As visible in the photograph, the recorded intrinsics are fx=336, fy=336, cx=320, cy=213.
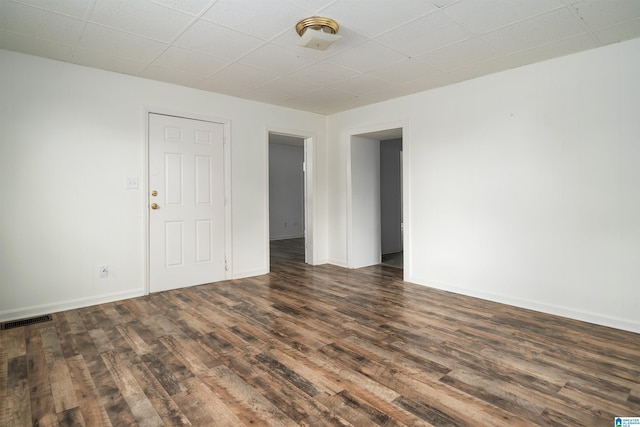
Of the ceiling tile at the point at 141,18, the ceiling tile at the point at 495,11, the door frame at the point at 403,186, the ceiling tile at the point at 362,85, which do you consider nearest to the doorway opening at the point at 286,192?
the door frame at the point at 403,186

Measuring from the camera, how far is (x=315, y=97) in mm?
4617

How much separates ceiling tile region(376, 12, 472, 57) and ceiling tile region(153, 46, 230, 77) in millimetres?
1632

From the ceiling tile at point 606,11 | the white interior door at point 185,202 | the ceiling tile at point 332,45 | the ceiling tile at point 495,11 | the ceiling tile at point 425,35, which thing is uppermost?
the ceiling tile at point 332,45

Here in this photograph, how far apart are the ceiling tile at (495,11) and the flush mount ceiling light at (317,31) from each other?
0.83 metres

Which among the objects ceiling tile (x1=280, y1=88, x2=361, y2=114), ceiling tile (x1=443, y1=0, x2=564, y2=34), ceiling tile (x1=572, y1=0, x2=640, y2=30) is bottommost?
ceiling tile (x1=572, y1=0, x2=640, y2=30)

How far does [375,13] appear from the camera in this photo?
246 centimetres

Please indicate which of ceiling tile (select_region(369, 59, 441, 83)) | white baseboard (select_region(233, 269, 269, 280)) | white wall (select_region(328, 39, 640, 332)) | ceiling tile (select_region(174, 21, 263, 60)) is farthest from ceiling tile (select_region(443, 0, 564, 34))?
white baseboard (select_region(233, 269, 269, 280))

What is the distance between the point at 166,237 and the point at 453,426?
3575mm

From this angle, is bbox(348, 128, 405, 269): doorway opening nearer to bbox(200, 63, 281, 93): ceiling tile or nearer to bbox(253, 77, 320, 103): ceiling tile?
bbox(253, 77, 320, 103): ceiling tile

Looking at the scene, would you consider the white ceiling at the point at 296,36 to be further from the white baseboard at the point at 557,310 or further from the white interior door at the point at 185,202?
the white baseboard at the point at 557,310

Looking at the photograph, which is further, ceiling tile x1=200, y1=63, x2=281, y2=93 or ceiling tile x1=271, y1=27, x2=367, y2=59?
ceiling tile x1=200, y1=63, x2=281, y2=93

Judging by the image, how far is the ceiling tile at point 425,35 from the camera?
2.60 m

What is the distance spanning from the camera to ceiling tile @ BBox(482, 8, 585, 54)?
8.28ft

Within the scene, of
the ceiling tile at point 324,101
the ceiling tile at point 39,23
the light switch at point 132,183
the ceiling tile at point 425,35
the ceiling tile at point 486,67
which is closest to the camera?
the ceiling tile at point 39,23
